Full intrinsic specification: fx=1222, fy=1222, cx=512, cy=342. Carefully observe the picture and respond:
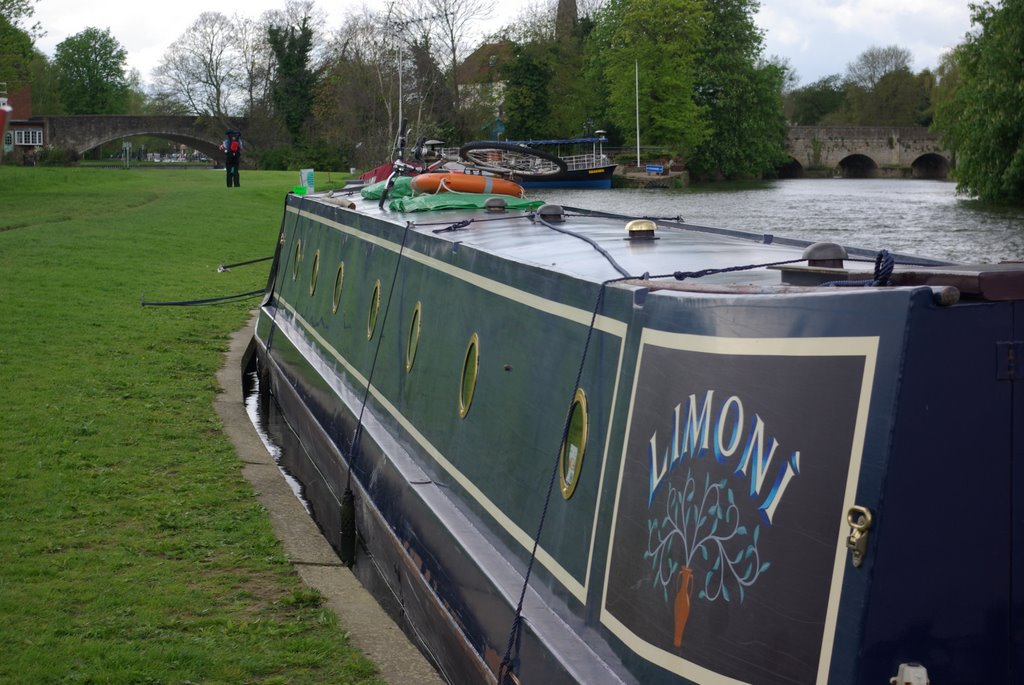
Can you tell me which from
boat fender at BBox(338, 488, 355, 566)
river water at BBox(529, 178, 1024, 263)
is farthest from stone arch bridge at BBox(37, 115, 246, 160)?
boat fender at BBox(338, 488, 355, 566)

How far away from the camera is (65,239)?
1827cm

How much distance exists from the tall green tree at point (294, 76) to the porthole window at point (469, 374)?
64263 mm

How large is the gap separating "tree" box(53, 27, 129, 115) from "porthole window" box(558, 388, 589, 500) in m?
96.3

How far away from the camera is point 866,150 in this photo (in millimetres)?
63156

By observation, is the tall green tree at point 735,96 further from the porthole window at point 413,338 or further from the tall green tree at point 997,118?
the porthole window at point 413,338

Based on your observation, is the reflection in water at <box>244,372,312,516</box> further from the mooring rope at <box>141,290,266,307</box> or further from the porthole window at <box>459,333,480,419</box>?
the porthole window at <box>459,333,480,419</box>

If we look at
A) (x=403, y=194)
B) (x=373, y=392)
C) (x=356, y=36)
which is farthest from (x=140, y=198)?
(x=356, y=36)

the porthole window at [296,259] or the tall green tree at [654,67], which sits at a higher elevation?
the tall green tree at [654,67]

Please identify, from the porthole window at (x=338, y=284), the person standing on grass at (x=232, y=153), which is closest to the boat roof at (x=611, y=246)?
the porthole window at (x=338, y=284)

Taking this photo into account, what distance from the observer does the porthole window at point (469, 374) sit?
4801mm

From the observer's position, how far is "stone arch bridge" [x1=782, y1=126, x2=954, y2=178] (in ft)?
203

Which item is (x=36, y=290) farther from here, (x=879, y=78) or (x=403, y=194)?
(x=879, y=78)

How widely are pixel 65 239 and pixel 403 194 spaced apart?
38.4 ft

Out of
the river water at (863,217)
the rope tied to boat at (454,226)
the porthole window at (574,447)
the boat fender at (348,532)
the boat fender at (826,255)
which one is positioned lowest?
the boat fender at (348,532)
